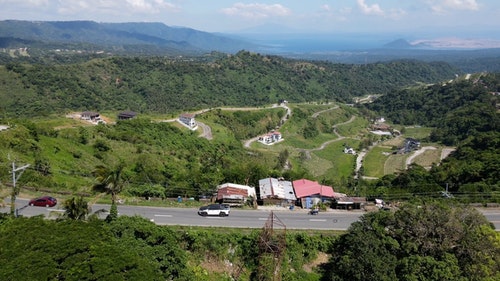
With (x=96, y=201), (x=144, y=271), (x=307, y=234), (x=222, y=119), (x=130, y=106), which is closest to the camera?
(x=144, y=271)

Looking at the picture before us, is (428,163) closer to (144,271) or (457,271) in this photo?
(457,271)

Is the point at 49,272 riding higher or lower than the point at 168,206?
higher

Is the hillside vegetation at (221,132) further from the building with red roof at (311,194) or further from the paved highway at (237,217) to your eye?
the building with red roof at (311,194)

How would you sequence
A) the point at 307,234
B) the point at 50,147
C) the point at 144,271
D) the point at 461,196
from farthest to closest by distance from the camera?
the point at 50,147 < the point at 461,196 < the point at 307,234 < the point at 144,271

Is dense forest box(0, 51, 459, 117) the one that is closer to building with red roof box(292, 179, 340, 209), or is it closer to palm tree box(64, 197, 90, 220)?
building with red roof box(292, 179, 340, 209)

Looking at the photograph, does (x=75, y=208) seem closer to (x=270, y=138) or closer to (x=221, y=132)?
(x=221, y=132)

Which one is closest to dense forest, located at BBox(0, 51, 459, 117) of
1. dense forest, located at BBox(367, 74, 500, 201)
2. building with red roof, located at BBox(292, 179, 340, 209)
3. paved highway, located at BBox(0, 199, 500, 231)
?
dense forest, located at BBox(367, 74, 500, 201)

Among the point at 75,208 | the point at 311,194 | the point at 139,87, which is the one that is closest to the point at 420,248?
the point at 311,194

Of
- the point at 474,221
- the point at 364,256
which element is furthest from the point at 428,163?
the point at 364,256
